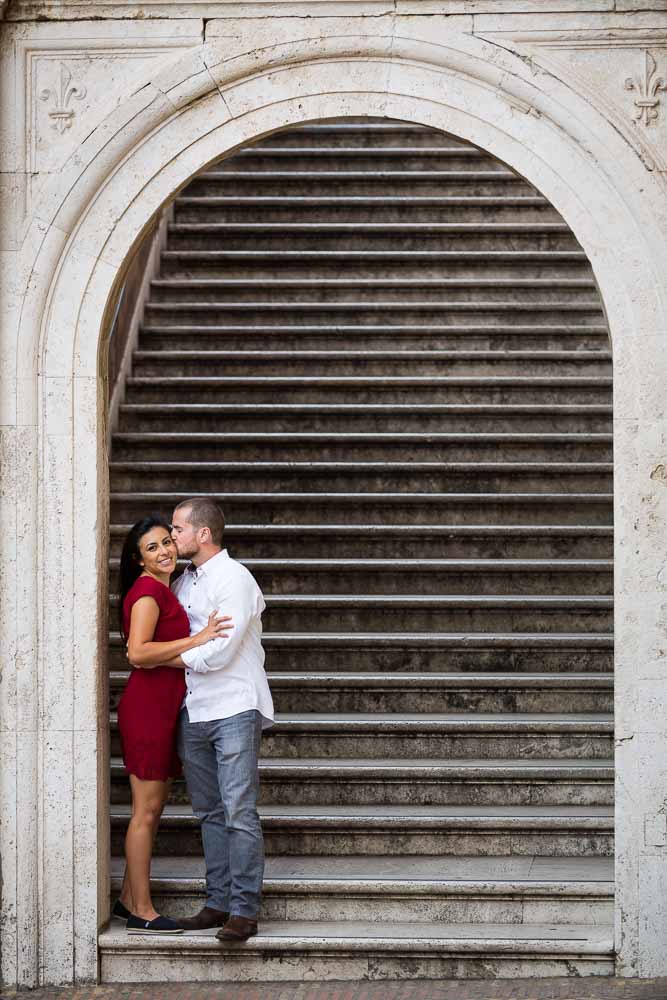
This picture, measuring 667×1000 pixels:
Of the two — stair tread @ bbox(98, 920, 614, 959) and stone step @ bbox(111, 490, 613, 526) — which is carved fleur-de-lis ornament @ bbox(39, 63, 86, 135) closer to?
stone step @ bbox(111, 490, 613, 526)

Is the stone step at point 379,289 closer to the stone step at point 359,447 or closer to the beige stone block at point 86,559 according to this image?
the stone step at point 359,447

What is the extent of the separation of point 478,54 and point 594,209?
73 centimetres

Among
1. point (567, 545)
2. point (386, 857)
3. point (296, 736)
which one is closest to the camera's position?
point (386, 857)

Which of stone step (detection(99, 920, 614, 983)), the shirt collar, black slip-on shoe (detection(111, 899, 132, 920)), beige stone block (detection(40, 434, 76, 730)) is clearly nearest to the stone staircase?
stone step (detection(99, 920, 614, 983))

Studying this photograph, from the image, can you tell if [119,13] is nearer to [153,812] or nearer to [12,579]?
[12,579]

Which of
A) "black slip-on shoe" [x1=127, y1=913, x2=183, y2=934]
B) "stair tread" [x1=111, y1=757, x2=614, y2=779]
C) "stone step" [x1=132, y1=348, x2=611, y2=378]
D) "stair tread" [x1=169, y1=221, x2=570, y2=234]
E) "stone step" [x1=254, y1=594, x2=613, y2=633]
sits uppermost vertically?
"stair tread" [x1=169, y1=221, x2=570, y2=234]

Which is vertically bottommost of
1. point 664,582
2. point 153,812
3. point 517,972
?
point 517,972

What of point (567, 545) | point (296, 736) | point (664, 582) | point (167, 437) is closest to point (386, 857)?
point (296, 736)

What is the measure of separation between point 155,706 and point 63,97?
2.36 m

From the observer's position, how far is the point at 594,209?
5230 millimetres

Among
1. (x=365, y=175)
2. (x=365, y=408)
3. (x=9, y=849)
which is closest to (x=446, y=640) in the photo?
(x=365, y=408)

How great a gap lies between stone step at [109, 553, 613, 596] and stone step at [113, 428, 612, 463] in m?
0.82

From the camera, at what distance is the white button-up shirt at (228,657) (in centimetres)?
523

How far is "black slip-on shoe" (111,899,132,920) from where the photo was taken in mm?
5492
